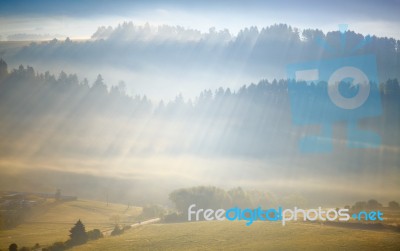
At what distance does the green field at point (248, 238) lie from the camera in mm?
44094

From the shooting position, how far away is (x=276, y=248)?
147ft

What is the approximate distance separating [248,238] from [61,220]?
32.3m

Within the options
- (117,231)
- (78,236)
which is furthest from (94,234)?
(117,231)

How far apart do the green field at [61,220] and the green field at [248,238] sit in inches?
303

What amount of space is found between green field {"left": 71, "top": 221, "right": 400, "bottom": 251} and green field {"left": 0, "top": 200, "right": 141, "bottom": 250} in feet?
25.3

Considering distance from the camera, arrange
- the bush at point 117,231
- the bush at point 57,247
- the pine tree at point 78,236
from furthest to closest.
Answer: the bush at point 117,231 → the pine tree at point 78,236 → the bush at point 57,247

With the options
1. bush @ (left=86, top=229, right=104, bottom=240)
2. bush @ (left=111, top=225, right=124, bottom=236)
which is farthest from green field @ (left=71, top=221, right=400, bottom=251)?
bush @ (left=86, top=229, right=104, bottom=240)

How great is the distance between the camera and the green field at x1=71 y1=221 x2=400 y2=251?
44.1 metres

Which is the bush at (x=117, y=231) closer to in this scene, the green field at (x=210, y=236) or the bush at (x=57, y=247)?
the green field at (x=210, y=236)

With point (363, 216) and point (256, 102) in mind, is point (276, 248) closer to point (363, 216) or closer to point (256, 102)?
point (363, 216)

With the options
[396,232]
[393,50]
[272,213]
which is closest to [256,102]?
[393,50]

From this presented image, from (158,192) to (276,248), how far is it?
46033 mm

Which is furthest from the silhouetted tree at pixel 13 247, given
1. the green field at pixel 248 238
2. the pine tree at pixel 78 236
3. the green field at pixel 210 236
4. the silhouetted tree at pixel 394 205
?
the silhouetted tree at pixel 394 205

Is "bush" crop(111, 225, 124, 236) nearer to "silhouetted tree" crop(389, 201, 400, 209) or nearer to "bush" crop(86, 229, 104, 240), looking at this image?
"bush" crop(86, 229, 104, 240)
